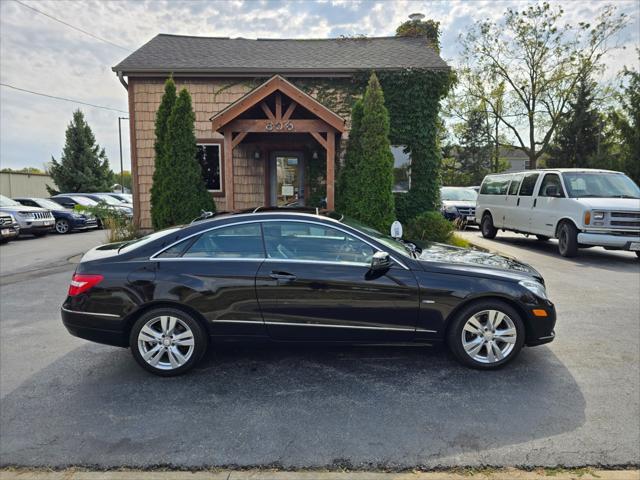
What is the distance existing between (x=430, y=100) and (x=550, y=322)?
892 cm

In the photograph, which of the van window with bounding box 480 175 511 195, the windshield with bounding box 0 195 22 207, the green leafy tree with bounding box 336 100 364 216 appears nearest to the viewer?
the green leafy tree with bounding box 336 100 364 216

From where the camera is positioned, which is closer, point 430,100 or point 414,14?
point 430,100

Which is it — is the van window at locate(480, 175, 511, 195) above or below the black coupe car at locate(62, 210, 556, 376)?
above

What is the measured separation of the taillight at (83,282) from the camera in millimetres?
3772

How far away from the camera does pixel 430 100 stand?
451 inches

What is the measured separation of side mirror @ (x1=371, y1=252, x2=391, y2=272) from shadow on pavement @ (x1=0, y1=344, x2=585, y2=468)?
2.99 ft

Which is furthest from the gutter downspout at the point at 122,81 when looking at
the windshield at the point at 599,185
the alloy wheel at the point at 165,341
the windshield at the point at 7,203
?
the windshield at the point at 599,185

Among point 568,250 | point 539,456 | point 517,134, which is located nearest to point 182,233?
point 539,456

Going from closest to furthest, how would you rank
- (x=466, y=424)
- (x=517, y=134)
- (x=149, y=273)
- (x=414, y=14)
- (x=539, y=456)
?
(x=539, y=456)
(x=466, y=424)
(x=149, y=273)
(x=414, y=14)
(x=517, y=134)

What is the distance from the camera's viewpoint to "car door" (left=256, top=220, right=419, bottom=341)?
3721 mm

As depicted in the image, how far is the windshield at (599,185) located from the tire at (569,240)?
76 cm

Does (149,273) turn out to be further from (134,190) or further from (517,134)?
(517,134)

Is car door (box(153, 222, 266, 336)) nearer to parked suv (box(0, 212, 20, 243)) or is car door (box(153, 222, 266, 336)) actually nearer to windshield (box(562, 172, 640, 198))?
windshield (box(562, 172, 640, 198))

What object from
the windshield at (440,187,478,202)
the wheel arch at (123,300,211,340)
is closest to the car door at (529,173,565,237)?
the windshield at (440,187,478,202)
